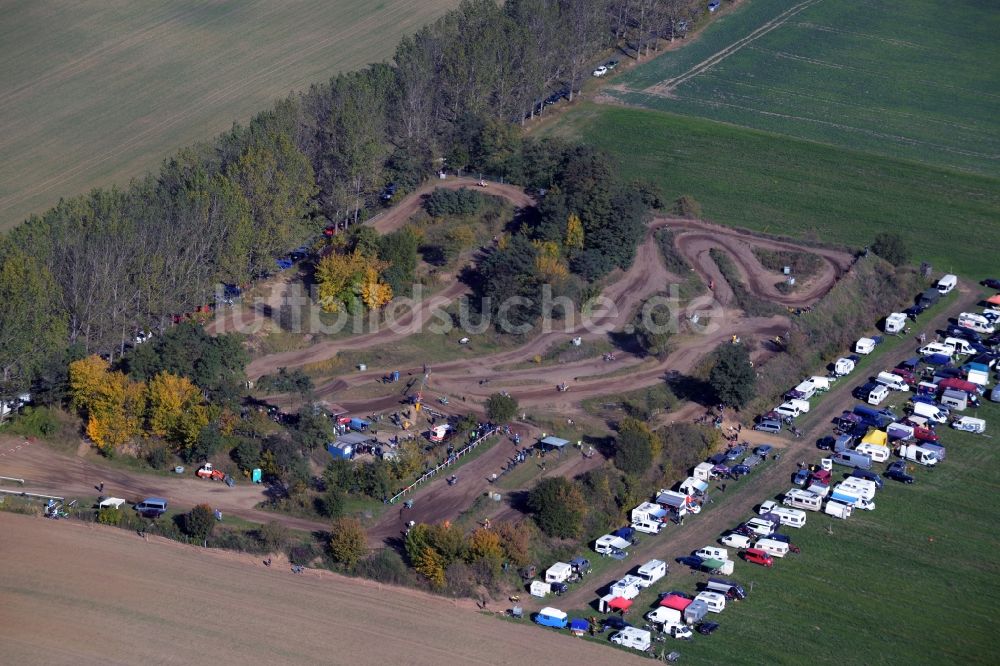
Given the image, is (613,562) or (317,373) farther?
(317,373)

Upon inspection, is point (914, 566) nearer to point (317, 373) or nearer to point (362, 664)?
point (362, 664)

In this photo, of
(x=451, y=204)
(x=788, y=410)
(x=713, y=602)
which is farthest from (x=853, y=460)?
(x=451, y=204)

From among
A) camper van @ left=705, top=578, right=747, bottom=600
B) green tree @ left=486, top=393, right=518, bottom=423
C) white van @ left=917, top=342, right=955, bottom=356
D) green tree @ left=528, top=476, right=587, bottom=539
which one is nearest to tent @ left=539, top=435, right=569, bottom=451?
→ green tree @ left=486, top=393, right=518, bottom=423

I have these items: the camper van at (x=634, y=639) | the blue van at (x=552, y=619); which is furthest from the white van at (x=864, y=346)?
the blue van at (x=552, y=619)

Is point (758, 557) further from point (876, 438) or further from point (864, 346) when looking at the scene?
point (864, 346)

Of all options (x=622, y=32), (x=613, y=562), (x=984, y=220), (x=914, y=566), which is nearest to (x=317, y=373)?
(x=613, y=562)

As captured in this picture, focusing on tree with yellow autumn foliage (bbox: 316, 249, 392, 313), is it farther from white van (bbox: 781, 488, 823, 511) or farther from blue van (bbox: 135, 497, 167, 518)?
white van (bbox: 781, 488, 823, 511)

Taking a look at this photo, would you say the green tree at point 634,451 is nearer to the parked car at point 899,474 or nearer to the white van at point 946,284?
the parked car at point 899,474
